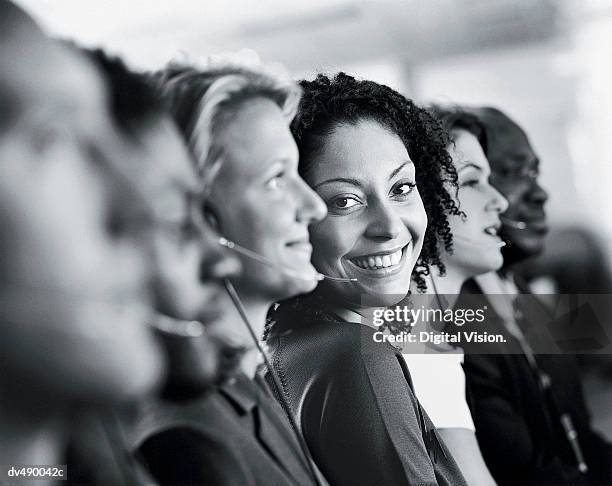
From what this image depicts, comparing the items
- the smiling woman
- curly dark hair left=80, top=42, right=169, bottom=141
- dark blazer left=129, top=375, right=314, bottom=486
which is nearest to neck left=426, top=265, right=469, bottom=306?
the smiling woman

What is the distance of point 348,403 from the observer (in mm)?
1061

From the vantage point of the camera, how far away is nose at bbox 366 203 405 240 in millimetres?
1114

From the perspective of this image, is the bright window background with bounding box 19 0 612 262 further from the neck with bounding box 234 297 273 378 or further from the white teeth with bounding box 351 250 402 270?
the neck with bounding box 234 297 273 378

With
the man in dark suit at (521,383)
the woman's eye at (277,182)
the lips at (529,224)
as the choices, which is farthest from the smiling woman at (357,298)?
the lips at (529,224)

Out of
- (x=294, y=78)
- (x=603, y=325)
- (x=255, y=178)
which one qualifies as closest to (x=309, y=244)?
(x=255, y=178)

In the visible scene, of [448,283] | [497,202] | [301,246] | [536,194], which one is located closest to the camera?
[301,246]

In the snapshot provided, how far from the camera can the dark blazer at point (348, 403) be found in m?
1.04

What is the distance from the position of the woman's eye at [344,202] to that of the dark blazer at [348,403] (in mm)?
160

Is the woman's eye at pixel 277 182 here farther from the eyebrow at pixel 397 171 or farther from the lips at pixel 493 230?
the lips at pixel 493 230

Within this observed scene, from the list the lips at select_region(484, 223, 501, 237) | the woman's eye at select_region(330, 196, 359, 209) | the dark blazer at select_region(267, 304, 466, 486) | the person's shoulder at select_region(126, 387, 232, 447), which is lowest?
the person's shoulder at select_region(126, 387, 232, 447)

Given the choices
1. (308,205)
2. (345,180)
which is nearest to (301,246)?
(308,205)

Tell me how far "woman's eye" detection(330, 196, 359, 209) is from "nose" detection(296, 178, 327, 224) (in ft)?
0.23

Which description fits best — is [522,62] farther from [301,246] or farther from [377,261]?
[301,246]

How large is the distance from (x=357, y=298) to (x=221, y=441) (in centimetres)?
34
